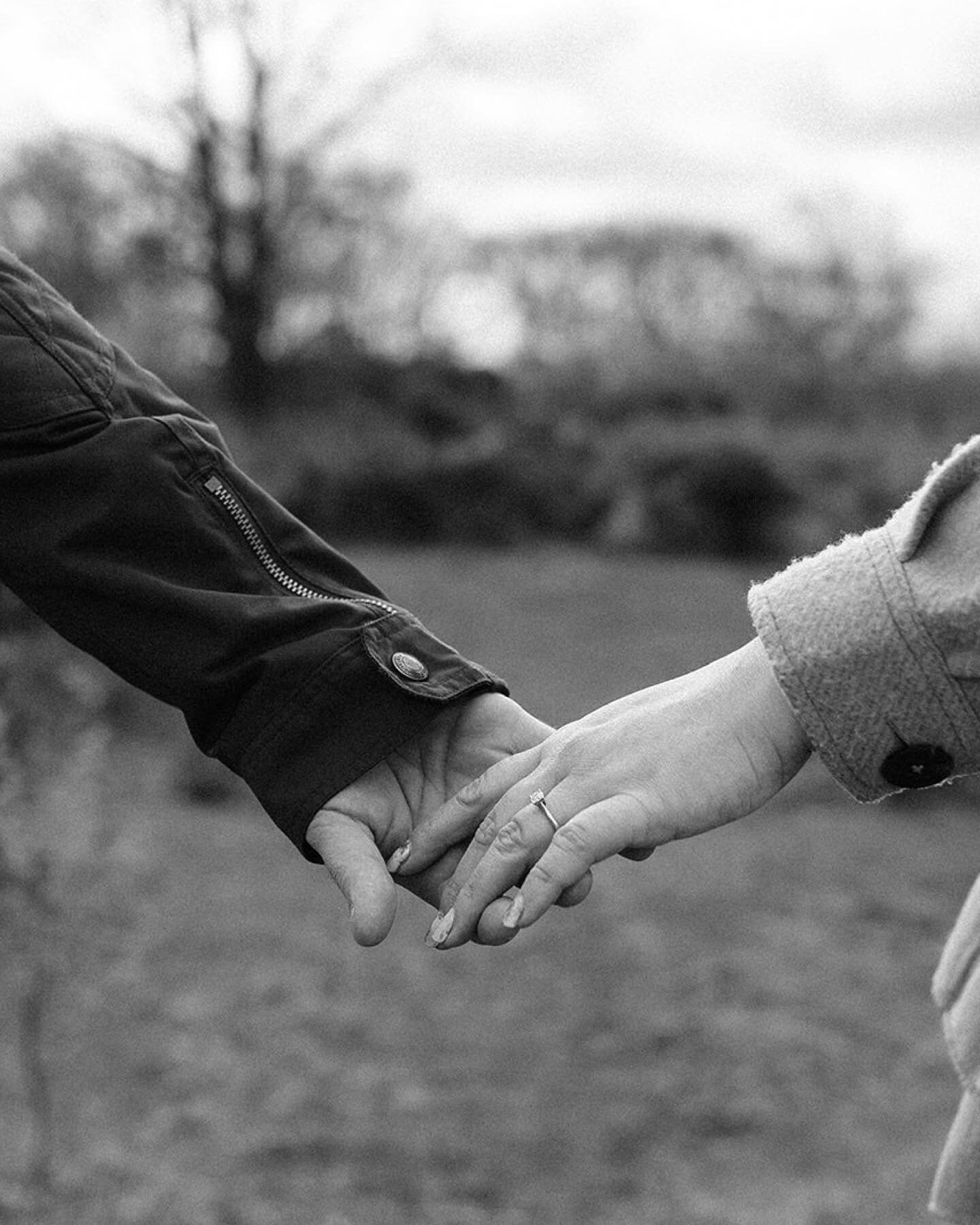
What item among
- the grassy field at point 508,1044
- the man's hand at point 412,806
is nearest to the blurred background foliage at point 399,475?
the grassy field at point 508,1044

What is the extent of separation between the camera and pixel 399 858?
1.86 metres

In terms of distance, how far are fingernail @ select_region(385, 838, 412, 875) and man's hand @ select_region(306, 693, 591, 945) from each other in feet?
0.05

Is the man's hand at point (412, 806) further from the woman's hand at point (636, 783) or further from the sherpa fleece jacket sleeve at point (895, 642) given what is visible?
the sherpa fleece jacket sleeve at point (895, 642)

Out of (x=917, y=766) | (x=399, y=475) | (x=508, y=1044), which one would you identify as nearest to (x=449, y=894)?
(x=917, y=766)

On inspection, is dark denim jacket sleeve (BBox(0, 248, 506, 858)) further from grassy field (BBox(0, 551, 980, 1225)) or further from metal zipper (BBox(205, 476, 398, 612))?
grassy field (BBox(0, 551, 980, 1225))

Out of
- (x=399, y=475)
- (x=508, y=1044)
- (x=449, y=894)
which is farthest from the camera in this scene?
(x=399, y=475)

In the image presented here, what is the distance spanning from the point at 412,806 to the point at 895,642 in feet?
2.51

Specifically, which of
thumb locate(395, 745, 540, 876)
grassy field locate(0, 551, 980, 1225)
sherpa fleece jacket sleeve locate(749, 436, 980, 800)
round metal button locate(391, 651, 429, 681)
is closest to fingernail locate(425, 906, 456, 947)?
thumb locate(395, 745, 540, 876)

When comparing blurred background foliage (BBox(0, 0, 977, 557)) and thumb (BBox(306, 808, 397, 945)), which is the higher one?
thumb (BBox(306, 808, 397, 945))

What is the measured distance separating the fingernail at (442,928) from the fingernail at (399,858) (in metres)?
0.13

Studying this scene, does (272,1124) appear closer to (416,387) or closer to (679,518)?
(679,518)

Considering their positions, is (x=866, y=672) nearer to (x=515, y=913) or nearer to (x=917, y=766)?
(x=917, y=766)

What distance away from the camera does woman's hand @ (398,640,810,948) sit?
1530 mm

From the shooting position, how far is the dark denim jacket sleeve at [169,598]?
5.88 feet
